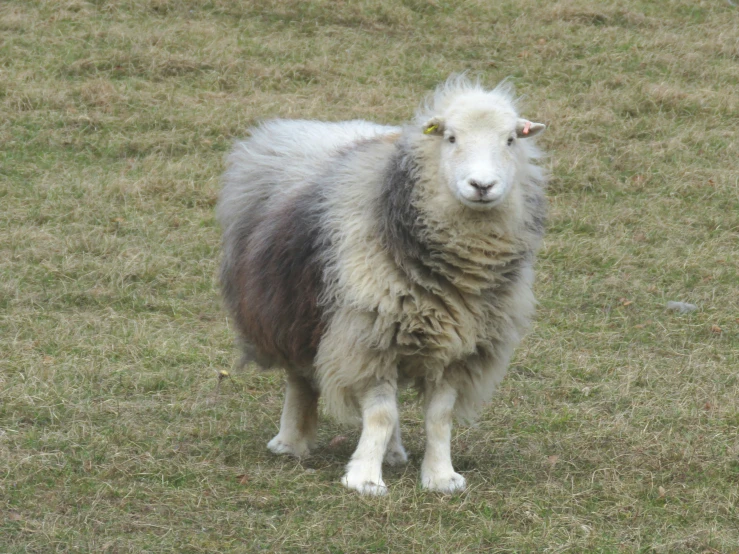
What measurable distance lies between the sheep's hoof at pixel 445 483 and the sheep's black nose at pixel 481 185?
1.23 metres

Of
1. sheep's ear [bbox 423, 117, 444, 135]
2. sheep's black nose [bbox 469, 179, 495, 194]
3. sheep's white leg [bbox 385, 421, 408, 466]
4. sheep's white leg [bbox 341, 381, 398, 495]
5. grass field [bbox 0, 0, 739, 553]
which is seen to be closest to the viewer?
grass field [bbox 0, 0, 739, 553]

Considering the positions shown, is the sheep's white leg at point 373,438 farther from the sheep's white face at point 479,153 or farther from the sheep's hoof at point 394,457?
the sheep's white face at point 479,153

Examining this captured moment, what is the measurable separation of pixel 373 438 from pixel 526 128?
1510mm

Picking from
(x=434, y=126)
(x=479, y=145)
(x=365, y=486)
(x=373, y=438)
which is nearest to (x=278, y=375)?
(x=373, y=438)

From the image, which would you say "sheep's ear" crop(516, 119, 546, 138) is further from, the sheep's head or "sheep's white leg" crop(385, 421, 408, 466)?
"sheep's white leg" crop(385, 421, 408, 466)

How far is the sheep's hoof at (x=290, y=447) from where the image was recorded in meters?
5.41

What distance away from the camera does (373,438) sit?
4785mm

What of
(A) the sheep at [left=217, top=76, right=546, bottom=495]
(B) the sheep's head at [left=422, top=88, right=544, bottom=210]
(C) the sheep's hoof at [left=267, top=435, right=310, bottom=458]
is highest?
(B) the sheep's head at [left=422, top=88, right=544, bottom=210]

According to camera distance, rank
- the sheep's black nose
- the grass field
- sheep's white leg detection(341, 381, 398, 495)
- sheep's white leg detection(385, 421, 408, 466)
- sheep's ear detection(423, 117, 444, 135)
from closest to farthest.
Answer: the grass field, the sheep's black nose, sheep's white leg detection(341, 381, 398, 495), sheep's ear detection(423, 117, 444, 135), sheep's white leg detection(385, 421, 408, 466)

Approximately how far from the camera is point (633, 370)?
6535 millimetres

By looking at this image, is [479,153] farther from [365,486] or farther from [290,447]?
[290,447]

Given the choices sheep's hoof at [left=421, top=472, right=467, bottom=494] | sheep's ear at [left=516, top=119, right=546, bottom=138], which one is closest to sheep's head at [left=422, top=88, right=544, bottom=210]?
sheep's ear at [left=516, top=119, right=546, bottom=138]

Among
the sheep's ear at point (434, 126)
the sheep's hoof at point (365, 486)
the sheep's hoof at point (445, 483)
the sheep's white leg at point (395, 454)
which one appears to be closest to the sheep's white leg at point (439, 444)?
the sheep's hoof at point (445, 483)

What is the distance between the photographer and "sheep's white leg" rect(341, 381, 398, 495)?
4.70 metres
